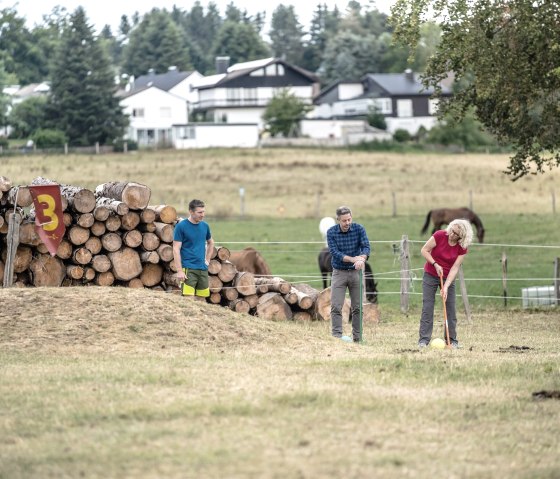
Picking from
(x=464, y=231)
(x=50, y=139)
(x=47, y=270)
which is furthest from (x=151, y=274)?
(x=50, y=139)

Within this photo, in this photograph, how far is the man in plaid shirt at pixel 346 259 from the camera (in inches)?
627

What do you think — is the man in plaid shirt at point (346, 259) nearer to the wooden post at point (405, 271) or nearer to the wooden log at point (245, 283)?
the wooden log at point (245, 283)

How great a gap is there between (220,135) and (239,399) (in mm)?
87691

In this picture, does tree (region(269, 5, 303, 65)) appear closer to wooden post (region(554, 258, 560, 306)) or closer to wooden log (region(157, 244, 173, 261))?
wooden post (region(554, 258, 560, 306))

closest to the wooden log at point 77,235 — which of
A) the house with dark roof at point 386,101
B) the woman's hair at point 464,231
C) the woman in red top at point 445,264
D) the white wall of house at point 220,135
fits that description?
the woman in red top at point 445,264

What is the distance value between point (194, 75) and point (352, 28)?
5751 centimetres

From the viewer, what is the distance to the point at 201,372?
11.9m

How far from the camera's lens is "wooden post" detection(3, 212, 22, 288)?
Result: 60.3 feet

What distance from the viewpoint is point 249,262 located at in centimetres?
2234

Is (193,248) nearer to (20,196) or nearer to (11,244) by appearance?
(11,244)

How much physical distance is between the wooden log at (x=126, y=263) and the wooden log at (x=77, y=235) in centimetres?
50

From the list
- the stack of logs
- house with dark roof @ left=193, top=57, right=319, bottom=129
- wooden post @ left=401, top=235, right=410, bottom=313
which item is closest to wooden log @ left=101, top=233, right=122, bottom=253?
the stack of logs

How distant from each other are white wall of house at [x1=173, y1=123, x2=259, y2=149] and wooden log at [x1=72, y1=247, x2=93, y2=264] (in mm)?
77163

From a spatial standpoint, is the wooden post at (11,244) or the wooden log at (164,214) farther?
the wooden log at (164,214)
